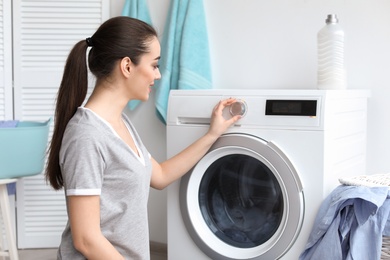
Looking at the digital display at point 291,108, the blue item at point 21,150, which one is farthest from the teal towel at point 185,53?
the digital display at point 291,108

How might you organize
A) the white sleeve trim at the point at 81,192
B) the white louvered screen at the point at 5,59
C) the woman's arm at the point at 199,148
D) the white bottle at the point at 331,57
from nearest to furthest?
the white sleeve trim at the point at 81,192 < the woman's arm at the point at 199,148 < the white bottle at the point at 331,57 < the white louvered screen at the point at 5,59

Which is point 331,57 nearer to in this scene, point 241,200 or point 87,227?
point 241,200

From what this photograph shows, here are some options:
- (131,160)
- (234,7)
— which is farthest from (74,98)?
(234,7)

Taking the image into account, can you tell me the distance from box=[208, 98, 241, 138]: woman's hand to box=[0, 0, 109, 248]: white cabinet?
1157 millimetres

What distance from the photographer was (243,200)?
227 centimetres

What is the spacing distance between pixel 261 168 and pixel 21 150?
110 centimetres

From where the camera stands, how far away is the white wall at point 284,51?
2445 mm

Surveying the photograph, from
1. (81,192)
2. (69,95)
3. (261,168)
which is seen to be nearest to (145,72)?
(69,95)

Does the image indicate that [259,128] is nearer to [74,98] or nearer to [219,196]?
[219,196]

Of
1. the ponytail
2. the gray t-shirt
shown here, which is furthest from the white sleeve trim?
the ponytail

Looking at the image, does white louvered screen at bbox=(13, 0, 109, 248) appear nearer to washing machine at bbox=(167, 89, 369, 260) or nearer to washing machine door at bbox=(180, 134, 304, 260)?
washing machine at bbox=(167, 89, 369, 260)

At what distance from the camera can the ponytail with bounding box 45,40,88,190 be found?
167 centimetres

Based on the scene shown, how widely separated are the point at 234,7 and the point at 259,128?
0.83 meters

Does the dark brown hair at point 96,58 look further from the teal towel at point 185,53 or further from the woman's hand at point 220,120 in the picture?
the teal towel at point 185,53
